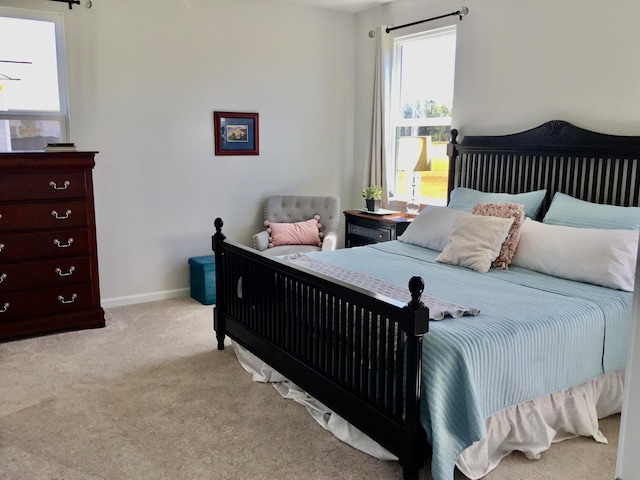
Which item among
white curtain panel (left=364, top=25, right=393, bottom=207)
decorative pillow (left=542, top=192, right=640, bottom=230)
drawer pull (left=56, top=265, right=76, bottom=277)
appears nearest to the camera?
decorative pillow (left=542, top=192, right=640, bottom=230)

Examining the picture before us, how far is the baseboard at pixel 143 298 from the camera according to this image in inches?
182

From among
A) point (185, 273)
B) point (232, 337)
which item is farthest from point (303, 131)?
point (232, 337)

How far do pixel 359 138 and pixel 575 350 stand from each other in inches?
142

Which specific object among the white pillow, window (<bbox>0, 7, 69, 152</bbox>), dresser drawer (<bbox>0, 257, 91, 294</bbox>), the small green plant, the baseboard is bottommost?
the baseboard

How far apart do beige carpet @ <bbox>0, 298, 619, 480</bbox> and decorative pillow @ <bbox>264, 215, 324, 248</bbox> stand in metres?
1.39

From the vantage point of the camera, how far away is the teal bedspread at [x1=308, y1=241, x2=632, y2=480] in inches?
84.1

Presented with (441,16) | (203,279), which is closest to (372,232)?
(203,279)

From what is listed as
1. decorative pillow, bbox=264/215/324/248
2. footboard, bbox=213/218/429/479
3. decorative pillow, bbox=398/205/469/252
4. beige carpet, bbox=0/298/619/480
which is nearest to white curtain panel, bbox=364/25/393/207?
decorative pillow, bbox=264/215/324/248

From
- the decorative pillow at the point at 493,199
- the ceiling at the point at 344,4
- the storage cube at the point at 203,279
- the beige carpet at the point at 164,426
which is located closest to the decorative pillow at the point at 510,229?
the decorative pillow at the point at 493,199

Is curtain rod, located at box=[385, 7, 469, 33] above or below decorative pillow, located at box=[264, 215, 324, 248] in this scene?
above

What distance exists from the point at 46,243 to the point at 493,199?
3.14m

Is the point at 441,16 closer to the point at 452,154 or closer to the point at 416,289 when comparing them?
the point at 452,154

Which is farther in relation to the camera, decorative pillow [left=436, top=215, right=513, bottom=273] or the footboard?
decorative pillow [left=436, top=215, right=513, bottom=273]

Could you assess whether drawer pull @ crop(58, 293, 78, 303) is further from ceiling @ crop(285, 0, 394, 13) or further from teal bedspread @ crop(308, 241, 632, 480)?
ceiling @ crop(285, 0, 394, 13)
